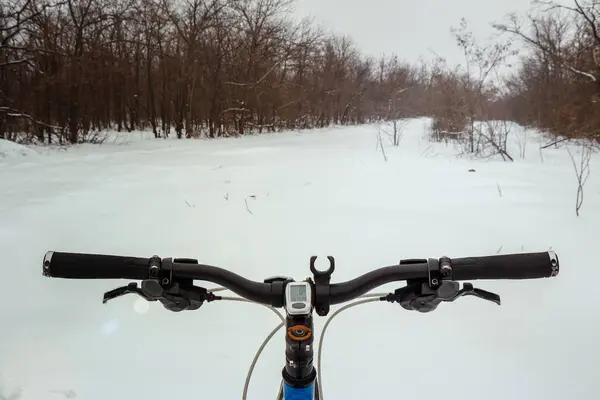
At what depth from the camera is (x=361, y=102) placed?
3772 cm

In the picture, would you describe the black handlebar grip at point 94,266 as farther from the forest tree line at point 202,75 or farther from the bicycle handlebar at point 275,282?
the forest tree line at point 202,75

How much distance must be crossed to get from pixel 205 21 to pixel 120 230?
52.1 feet

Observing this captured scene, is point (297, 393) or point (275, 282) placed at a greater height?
point (275, 282)

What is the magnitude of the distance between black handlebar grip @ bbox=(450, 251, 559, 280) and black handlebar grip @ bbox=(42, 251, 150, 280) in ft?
1.95

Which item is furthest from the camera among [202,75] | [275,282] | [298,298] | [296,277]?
[202,75]

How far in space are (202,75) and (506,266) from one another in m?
18.7

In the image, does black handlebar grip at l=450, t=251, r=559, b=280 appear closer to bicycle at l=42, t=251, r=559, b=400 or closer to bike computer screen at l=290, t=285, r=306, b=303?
bicycle at l=42, t=251, r=559, b=400

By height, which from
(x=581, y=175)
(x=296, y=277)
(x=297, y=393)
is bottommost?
(x=296, y=277)

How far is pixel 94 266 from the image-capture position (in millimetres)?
824

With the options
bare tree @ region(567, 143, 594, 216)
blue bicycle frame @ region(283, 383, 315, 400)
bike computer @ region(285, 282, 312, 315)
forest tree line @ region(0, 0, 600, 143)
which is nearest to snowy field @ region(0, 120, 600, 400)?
bare tree @ region(567, 143, 594, 216)

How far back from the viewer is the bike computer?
0.69 m

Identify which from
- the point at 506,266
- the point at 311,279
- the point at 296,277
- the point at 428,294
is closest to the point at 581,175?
the point at 296,277

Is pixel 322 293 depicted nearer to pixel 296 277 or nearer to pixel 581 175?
pixel 296 277

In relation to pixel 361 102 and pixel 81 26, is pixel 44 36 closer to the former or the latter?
pixel 81 26
